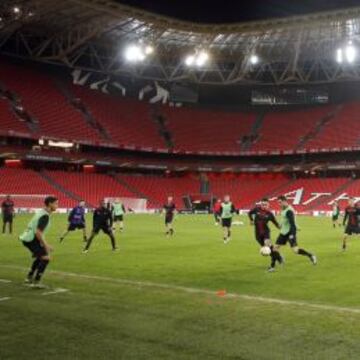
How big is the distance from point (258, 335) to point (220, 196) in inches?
2642

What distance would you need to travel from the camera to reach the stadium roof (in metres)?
53.7

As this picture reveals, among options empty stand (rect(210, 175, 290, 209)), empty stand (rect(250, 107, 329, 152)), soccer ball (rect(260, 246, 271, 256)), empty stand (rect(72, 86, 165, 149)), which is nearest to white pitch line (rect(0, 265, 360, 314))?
soccer ball (rect(260, 246, 271, 256))

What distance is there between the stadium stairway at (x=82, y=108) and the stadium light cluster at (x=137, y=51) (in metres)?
11.2

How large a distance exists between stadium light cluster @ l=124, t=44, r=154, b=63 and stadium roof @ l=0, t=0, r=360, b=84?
70 cm

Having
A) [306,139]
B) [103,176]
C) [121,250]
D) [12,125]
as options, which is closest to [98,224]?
[121,250]

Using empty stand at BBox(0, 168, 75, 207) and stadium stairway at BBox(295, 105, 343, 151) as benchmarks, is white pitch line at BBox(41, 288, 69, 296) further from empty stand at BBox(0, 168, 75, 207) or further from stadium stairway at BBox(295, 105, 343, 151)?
stadium stairway at BBox(295, 105, 343, 151)

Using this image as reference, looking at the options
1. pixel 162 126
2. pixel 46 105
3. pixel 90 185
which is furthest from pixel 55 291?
pixel 162 126

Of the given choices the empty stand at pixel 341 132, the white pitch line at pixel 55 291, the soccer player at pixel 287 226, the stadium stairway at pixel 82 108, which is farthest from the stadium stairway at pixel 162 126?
the white pitch line at pixel 55 291

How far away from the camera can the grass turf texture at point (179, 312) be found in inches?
338

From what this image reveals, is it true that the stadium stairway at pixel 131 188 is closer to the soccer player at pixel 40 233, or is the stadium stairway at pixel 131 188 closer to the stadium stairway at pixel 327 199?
the stadium stairway at pixel 327 199

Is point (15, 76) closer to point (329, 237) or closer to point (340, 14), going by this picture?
point (340, 14)

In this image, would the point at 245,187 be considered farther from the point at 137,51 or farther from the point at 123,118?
the point at 137,51

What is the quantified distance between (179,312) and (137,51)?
53.5 metres

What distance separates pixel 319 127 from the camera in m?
78.6
